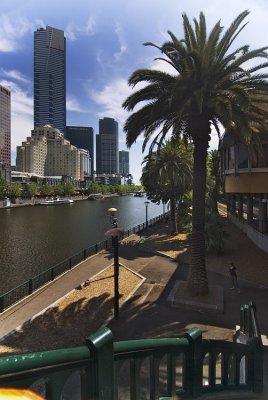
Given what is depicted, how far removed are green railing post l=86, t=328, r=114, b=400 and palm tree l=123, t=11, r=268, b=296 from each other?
39.7ft

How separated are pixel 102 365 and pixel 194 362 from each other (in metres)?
1.71

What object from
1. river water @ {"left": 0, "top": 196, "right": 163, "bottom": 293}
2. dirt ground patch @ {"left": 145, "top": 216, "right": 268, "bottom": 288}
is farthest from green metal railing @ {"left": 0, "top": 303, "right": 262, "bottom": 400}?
river water @ {"left": 0, "top": 196, "right": 163, "bottom": 293}

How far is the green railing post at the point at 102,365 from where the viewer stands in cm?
282

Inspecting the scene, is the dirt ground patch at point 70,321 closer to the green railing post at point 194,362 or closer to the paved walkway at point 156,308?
the paved walkway at point 156,308

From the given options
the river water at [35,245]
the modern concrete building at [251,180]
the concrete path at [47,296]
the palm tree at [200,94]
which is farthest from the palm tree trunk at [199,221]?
the river water at [35,245]

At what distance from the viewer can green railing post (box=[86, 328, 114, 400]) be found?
2818mm

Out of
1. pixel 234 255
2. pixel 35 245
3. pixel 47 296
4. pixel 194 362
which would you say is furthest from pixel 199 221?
pixel 35 245

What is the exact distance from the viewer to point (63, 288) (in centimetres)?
1762

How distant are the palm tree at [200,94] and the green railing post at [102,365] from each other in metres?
12.1

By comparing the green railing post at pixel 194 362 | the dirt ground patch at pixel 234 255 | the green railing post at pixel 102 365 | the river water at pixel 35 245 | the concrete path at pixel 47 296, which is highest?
the green railing post at pixel 102 365

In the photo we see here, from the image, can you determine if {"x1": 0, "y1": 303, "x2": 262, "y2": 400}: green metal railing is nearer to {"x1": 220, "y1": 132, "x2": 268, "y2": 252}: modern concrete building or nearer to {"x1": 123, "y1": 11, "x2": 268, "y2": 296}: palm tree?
{"x1": 123, "y1": 11, "x2": 268, "y2": 296}: palm tree

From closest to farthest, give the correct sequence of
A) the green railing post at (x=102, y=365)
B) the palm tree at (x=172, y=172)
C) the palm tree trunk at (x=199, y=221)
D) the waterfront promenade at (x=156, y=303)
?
the green railing post at (x=102, y=365) → the waterfront promenade at (x=156, y=303) → the palm tree trunk at (x=199, y=221) → the palm tree at (x=172, y=172)

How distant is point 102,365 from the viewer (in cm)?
287

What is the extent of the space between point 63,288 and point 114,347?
50.2 feet
